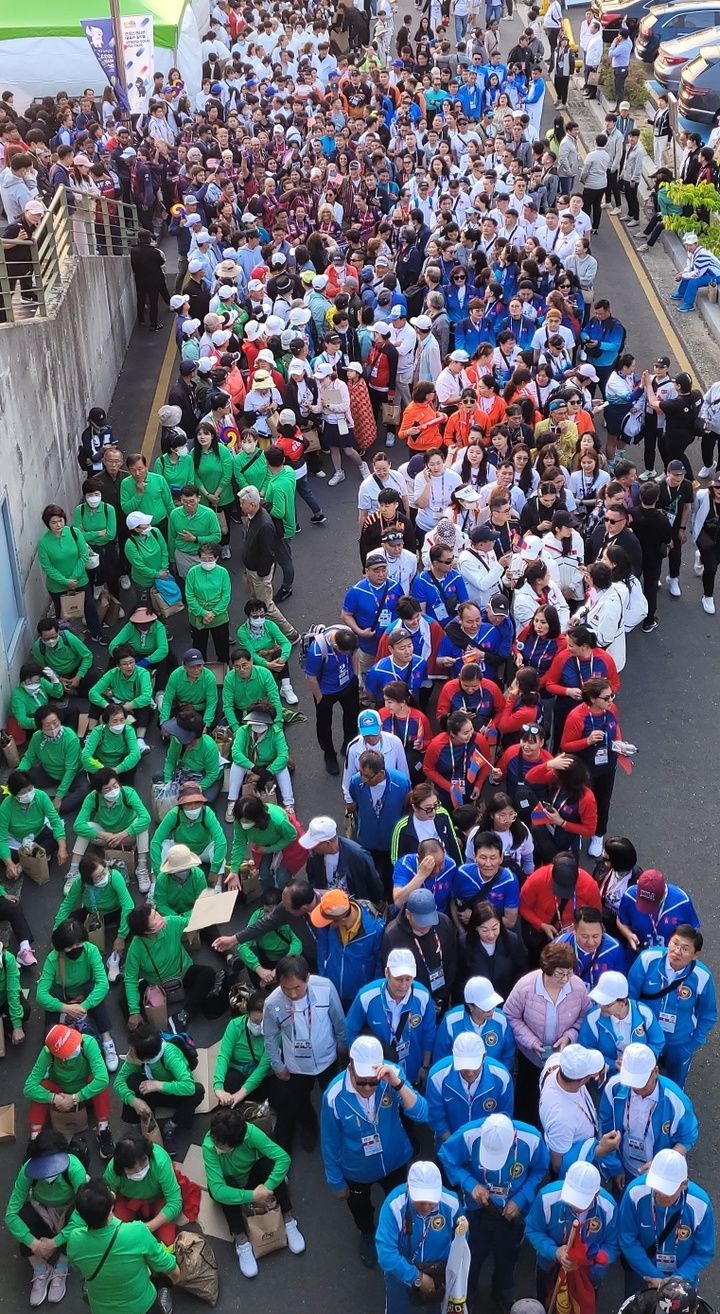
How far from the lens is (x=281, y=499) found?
1181 cm

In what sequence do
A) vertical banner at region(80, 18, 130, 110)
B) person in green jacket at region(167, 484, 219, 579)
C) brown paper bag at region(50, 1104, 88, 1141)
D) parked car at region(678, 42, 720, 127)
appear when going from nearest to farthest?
brown paper bag at region(50, 1104, 88, 1141) < person in green jacket at region(167, 484, 219, 579) < vertical banner at region(80, 18, 130, 110) < parked car at region(678, 42, 720, 127)

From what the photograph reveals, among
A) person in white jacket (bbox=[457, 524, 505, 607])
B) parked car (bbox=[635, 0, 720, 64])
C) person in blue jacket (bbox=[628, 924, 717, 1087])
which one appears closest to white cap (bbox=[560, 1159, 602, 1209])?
person in blue jacket (bbox=[628, 924, 717, 1087])

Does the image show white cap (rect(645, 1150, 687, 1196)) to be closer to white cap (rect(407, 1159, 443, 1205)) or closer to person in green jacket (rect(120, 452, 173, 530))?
white cap (rect(407, 1159, 443, 1205))

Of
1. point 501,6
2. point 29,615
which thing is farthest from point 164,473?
point 501,6

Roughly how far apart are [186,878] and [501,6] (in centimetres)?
2764

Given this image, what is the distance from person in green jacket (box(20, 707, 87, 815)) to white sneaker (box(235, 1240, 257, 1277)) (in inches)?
153

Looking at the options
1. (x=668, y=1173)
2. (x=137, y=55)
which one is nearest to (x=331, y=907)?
(x=668, y=1173)

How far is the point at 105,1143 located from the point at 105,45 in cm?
1714

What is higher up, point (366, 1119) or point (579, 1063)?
point (579, 1063)

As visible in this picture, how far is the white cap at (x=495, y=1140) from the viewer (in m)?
6.00

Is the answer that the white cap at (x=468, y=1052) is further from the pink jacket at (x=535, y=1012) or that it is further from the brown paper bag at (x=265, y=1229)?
the brown paper bag at (x=265, y=1229)

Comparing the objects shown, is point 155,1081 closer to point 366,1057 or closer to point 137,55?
point 366,1057

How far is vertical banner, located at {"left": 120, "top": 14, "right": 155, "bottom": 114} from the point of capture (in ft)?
66.6

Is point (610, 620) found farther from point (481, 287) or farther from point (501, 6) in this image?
point (501, 6)
